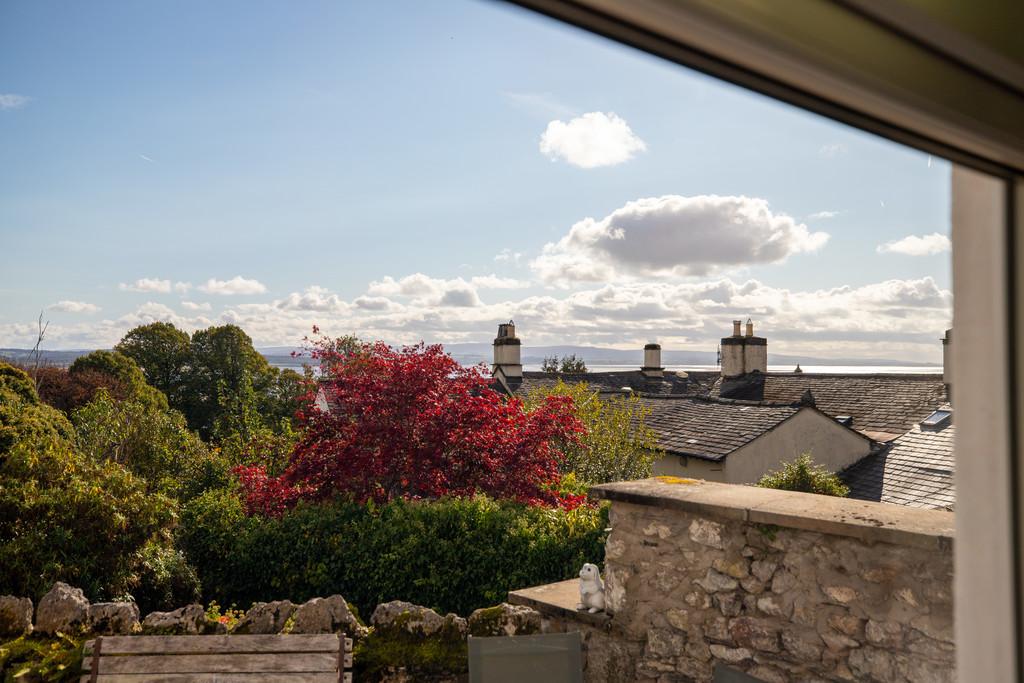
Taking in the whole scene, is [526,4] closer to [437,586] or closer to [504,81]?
[504,81]

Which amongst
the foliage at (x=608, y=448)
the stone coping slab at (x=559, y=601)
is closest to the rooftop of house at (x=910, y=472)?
the foliage at (x=608, y=448)

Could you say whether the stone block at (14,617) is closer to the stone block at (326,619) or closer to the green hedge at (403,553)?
the stone block at (326,619)

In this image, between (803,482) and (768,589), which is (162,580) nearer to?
(768,589)

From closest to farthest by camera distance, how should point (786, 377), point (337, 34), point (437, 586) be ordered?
1. point (337, 34)
2. point (437, 586)
3. point (786, 377)

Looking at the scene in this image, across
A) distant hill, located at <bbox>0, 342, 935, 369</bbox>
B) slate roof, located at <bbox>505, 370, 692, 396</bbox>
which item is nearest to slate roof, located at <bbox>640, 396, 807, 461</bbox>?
distant hill, located at <bbox>0, 342, 935, 369</bbox>

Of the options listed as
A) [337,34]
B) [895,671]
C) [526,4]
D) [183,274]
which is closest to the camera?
[526,4]

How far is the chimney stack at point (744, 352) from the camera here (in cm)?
995

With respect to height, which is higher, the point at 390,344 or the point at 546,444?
the point at 390,344

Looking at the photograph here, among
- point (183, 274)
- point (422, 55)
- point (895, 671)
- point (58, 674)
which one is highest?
point (183, 274)

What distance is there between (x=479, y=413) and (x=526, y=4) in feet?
14.2

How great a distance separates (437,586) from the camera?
3795mm

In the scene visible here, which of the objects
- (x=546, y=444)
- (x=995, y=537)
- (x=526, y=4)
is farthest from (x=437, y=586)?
(x=526, y=4)

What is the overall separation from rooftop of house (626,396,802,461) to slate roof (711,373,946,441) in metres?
0.96

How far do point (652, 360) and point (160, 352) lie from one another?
927 cm
